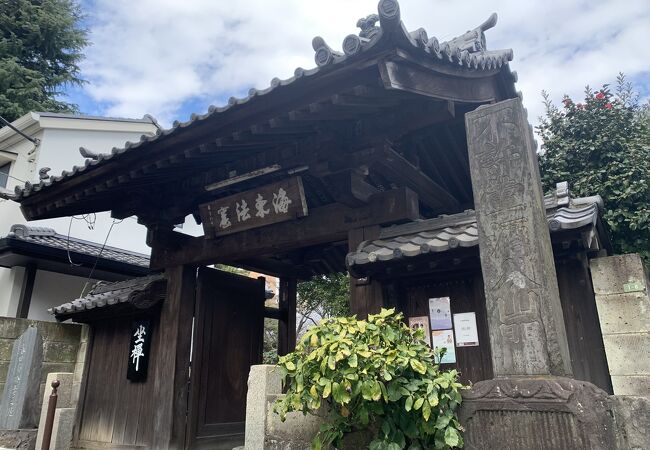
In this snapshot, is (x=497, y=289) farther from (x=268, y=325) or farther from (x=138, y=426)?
(x=268, y=325)

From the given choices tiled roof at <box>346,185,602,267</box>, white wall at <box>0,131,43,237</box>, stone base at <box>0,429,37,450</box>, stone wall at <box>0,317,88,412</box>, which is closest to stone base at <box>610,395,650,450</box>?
tiled roof at <box>346,185,602,267</box>

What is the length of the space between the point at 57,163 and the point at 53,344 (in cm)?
842

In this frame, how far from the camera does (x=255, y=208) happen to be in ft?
22.2

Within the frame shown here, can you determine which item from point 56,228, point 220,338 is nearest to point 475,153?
point 220,338

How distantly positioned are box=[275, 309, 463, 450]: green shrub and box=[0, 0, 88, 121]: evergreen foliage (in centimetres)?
2185

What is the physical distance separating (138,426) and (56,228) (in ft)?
30.9

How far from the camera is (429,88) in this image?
4.42 meters

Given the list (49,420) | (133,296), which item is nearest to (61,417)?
(49,420)

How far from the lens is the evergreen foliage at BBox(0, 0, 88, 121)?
20938mm

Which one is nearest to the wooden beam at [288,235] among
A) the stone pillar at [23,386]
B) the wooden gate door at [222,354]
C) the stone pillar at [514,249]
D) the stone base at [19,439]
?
the wooden gate door at [222,354]

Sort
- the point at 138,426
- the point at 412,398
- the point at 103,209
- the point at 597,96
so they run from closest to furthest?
the point at 412,398, the point at 138,426, the point at 103,209, the point at 597,96

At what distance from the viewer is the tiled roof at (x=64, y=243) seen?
11.3 metres

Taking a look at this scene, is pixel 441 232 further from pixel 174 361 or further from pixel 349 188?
pixel 174 361

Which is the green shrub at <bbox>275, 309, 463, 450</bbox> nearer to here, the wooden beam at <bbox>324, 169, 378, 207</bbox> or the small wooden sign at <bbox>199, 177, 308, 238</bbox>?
the wooden beam at <bbox>324, 169, 378, 207</bbox>
